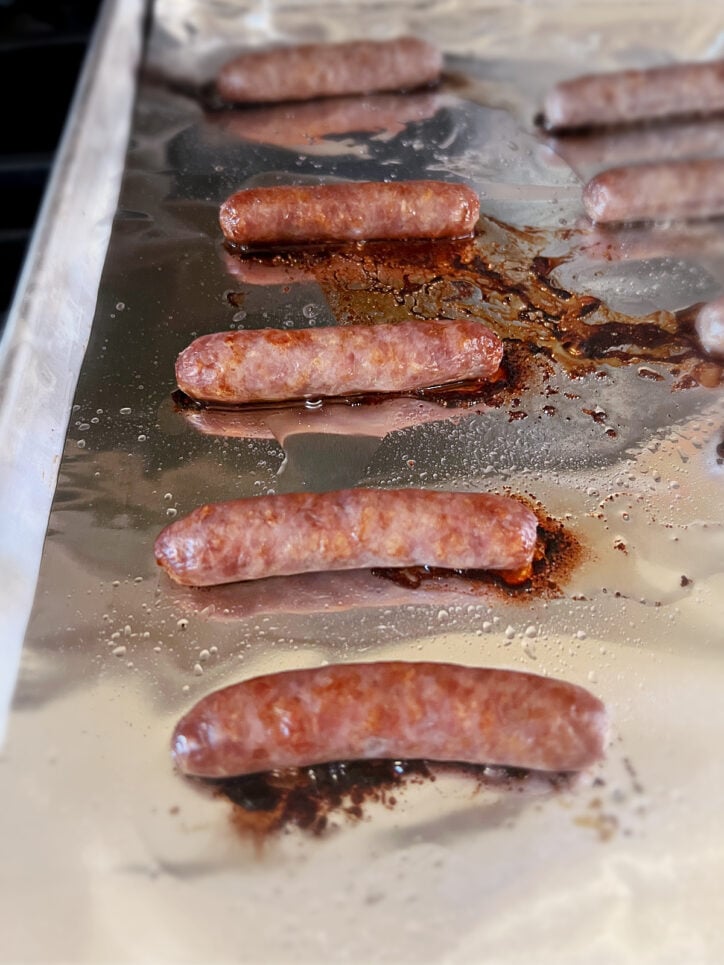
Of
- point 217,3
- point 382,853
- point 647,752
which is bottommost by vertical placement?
point 382,853

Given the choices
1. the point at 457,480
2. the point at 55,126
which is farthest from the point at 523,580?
the point at 55,126

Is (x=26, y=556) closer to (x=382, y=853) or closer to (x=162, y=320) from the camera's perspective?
(x=162, y=320)

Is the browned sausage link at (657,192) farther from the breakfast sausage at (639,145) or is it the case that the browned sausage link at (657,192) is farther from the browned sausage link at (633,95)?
the browned sausage link at (633,95)

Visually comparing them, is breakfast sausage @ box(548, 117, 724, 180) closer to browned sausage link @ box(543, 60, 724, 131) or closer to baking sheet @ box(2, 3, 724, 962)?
browned sausage link @ box(543, 60, 724, 131)

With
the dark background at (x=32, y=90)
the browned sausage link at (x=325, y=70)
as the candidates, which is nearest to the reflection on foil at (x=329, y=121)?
the browned sausage link at (x=325, y=70)

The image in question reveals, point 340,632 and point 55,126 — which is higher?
point 55,126

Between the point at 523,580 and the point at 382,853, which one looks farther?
the point at 523,580
